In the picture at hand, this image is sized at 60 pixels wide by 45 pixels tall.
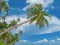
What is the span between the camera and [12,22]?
267ft

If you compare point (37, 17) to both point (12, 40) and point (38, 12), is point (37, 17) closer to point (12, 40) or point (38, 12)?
point (38, 12)

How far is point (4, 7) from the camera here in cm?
7519

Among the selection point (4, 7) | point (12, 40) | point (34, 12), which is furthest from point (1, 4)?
point (12, 40)

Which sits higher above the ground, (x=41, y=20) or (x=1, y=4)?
(x=1, y=4)

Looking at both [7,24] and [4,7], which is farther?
[7,24]

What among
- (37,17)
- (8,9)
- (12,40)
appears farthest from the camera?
(12,40)

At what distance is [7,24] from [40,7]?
43.5 ft

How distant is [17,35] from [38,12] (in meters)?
20.1

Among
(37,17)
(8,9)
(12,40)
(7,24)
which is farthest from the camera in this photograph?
(12,40)

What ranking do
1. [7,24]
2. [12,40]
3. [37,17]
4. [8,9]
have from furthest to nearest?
[12,40], [7,24], [8,9], [37,17]

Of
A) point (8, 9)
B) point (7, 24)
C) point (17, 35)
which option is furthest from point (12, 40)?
point (8, 9)

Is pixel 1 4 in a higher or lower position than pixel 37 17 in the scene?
higher

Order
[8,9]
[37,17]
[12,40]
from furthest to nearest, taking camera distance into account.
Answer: [12,40] → [8,9] → [37,17]

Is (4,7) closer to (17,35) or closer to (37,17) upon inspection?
(37,17)
